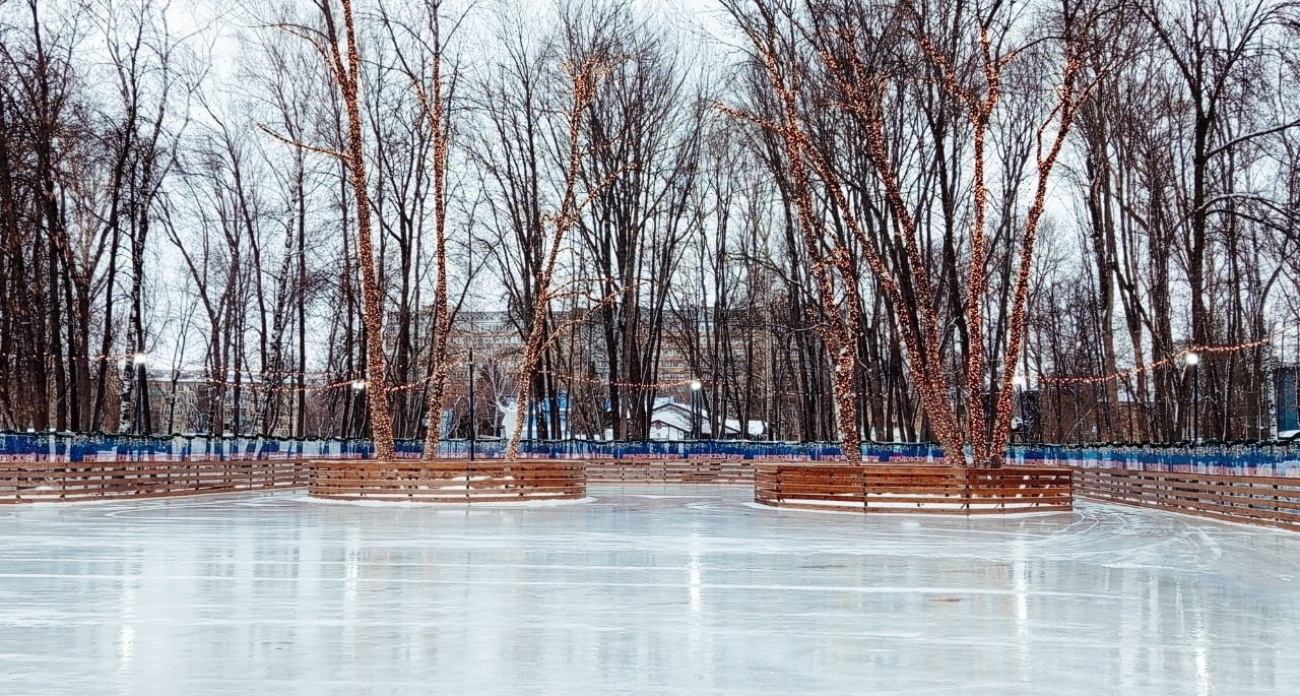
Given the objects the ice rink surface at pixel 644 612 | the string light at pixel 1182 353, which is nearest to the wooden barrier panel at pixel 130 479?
the ice rink surface at pixel 644 612

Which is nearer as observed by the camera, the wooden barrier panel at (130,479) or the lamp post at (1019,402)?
the wooden barrier panel at (130,479)

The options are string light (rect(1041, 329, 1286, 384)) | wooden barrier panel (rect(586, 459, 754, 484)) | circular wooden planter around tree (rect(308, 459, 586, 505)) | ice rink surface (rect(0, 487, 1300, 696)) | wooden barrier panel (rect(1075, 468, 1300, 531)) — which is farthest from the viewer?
wooden barrier panel (rect(586, 459, 754, 484))

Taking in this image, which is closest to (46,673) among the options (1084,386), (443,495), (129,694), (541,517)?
(129,694)

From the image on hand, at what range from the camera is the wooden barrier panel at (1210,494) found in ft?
70.1

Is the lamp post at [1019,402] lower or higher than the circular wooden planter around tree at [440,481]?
higher

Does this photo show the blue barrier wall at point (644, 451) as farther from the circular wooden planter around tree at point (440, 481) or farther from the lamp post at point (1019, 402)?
the circular wooden planter around tree at point (440, 481)

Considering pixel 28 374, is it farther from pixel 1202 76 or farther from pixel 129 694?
pixel 129 694

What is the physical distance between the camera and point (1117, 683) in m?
7.68

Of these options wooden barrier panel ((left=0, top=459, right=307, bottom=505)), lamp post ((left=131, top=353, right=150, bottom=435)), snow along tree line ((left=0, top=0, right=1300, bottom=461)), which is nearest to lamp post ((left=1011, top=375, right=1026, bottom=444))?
snow along tree line ((left=0, top=0, right=1300, bottom=461))

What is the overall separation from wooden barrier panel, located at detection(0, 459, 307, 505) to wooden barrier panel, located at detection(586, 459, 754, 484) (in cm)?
1056

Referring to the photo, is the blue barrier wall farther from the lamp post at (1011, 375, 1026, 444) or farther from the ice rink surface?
the ice rink surface

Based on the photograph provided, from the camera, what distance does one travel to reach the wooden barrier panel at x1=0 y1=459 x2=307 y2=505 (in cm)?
2827

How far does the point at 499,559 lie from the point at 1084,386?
217ft

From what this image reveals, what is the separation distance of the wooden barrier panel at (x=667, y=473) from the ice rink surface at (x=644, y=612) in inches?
897
